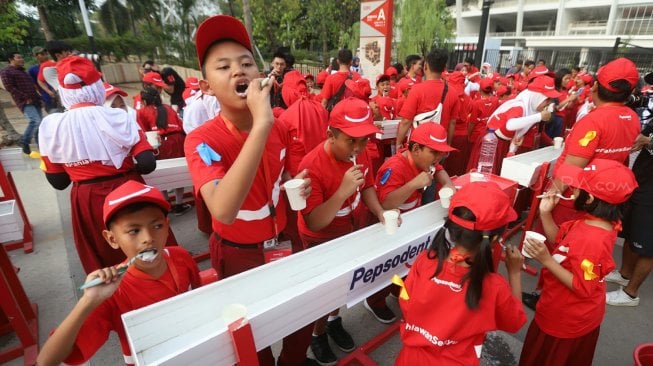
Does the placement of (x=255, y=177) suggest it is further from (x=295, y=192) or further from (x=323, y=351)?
(x=323, y=351)

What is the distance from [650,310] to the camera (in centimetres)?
330

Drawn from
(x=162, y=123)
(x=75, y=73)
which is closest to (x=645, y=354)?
(x=75, y=73)

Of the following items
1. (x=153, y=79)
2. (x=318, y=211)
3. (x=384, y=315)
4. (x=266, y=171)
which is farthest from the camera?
(x=153, y=79)

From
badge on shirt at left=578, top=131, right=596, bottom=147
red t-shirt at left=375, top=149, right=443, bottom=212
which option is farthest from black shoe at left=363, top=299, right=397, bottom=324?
badge on shirt at left=578, top=131, right=596, bottom=147

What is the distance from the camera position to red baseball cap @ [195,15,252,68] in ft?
4.83

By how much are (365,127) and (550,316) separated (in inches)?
65.5

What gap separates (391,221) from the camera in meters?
2.13

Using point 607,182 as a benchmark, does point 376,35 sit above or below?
above

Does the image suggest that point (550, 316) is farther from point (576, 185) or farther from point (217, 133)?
point (217, 133)

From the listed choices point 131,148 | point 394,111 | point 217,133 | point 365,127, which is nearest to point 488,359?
point 365,127

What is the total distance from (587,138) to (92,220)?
13.8 ft

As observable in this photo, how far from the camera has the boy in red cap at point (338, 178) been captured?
79.5 inches

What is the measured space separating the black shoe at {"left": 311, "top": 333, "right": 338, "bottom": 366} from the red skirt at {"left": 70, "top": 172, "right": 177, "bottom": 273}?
6.33ft

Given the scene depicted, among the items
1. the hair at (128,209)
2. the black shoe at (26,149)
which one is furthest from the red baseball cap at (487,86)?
the black shoe at (26,149)
